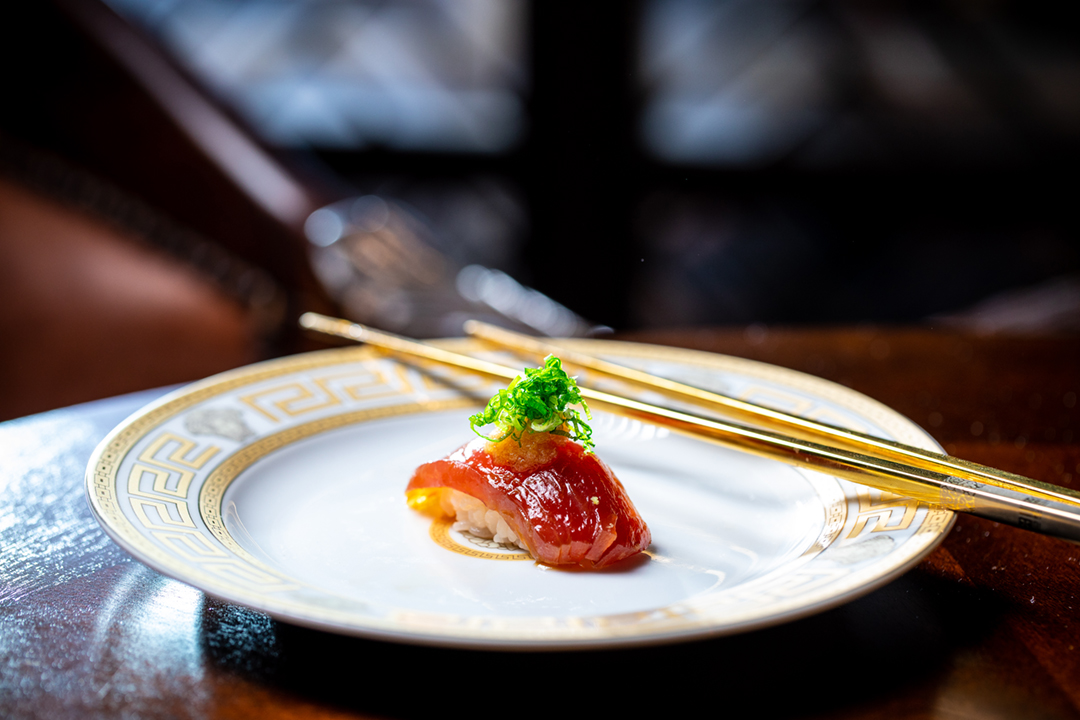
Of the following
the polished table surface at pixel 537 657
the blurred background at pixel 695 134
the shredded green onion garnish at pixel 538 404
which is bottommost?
the polished table surface at pixel 537 657

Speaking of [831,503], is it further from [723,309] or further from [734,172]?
[723,309]

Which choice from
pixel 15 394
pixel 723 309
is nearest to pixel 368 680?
pixel 15 394

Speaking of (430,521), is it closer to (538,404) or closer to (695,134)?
(538,404)

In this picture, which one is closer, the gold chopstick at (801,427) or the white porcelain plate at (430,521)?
the white porcelain plate at (430,521)

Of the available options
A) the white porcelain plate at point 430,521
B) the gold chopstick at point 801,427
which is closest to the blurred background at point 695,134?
the gold chopstick at point 801,427

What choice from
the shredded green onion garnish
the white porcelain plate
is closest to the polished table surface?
the white porcelain plate

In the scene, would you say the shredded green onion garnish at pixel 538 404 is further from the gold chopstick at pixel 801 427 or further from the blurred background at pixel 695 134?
the blurred background at pixel 695 134

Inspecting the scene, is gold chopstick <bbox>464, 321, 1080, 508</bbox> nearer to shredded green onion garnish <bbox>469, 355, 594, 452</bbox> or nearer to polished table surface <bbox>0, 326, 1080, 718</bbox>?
polished table surface <bbox>0, 326, 1080, 718</bbox>
